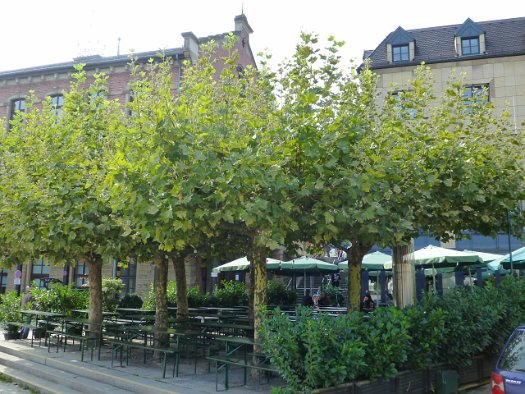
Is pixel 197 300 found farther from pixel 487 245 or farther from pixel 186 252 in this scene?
pixel 487 245

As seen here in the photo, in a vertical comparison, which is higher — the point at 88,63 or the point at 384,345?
the point at 88,63

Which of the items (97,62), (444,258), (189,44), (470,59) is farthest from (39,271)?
(470,59)

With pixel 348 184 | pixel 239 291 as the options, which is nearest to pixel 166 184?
pixel 348 184

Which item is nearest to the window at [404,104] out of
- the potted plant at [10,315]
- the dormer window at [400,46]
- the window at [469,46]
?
the potted plant at [10,315]

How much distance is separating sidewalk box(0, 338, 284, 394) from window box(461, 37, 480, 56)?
2417cm

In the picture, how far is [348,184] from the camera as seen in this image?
804cm

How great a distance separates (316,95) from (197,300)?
48.1 ft

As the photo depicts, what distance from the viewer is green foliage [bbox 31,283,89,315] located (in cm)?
1603

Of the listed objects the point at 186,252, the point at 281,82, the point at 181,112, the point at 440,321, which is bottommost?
the point at 440,321

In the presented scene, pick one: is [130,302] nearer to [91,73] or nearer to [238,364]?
[238,364]

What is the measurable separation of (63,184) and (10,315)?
742 centimetres

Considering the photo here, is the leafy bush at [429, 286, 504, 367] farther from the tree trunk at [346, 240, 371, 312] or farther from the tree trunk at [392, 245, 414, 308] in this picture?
the tree trunk at [346, 240, 371, 312]

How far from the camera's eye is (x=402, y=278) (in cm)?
1066

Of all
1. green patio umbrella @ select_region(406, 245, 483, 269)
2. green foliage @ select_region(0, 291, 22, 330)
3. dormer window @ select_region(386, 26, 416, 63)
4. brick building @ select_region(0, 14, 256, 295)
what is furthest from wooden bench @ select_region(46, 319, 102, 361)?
dormer window @ select_region(386, 26, 416, 63)
